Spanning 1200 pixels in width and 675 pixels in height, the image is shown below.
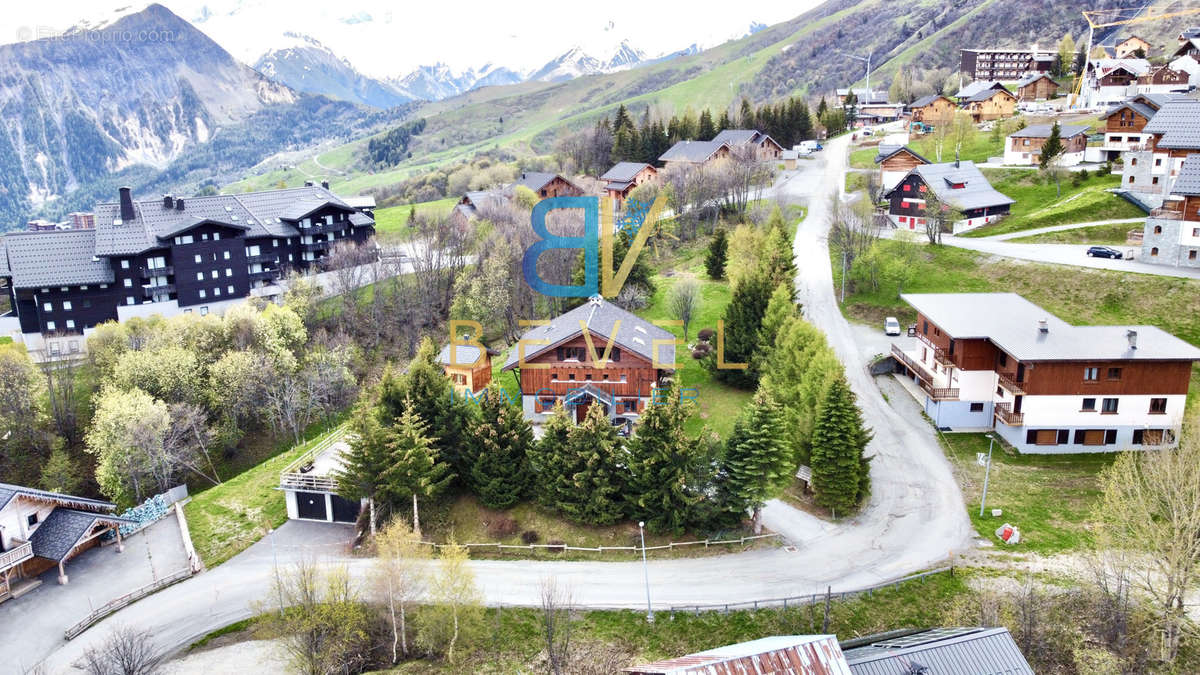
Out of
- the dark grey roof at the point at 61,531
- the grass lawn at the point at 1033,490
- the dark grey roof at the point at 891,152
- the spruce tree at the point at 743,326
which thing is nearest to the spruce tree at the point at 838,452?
the grass lawn at the point at 1033,490

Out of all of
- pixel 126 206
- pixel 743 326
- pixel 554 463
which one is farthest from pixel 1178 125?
pixel 126 206

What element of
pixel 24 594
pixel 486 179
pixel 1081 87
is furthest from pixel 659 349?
pixel 1081 87

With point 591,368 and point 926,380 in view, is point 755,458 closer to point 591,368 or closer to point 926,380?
point 591,368

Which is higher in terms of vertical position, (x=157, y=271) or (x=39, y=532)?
(x=157, y=271)

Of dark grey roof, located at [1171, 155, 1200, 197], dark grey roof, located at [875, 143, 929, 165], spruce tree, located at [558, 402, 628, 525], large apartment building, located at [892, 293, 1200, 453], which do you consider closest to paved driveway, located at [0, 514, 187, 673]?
spruce tree, located at [558, 402, 628, 525]

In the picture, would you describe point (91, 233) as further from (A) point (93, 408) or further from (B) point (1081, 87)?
(B) point (1081, 87)

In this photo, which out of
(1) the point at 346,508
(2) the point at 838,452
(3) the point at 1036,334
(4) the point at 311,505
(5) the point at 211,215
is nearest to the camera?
(2) the point at 838,452

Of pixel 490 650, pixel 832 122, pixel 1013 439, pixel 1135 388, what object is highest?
pixel 832 122
